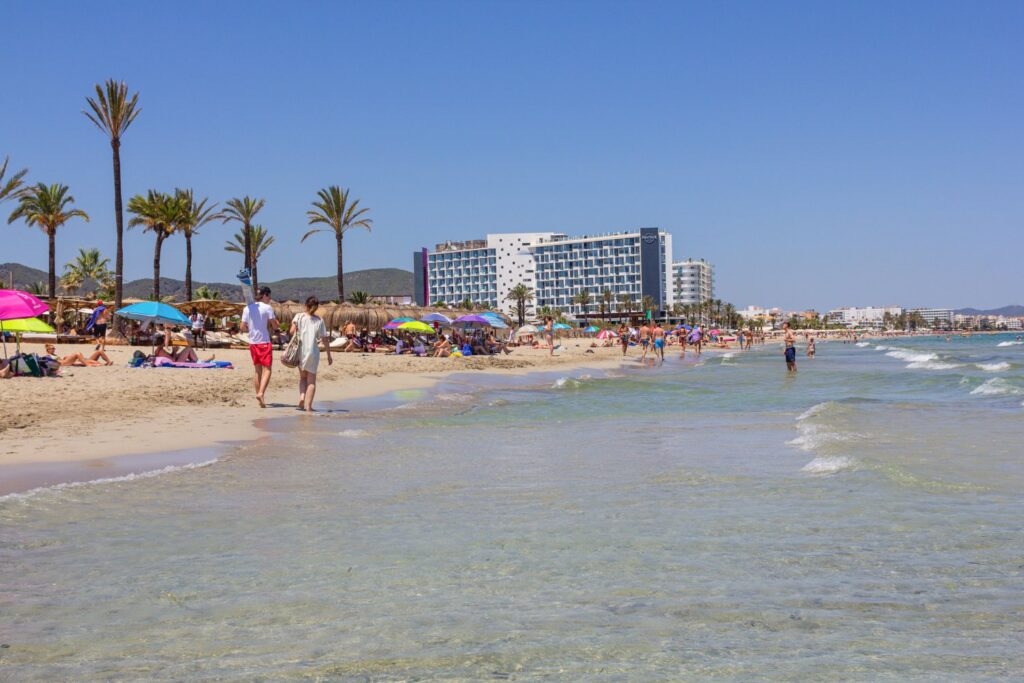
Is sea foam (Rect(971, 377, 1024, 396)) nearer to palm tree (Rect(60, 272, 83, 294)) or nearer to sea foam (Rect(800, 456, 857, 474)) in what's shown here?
sea foam (Rect(800, 456, 857, 474))

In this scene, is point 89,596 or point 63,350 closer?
point 89,596

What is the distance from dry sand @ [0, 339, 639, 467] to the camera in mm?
8766

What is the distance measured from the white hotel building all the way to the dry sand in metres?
156

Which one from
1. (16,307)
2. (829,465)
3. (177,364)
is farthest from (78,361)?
(829,465)

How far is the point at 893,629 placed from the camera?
10.9 ft

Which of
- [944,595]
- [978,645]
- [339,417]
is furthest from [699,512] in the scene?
[339,417]

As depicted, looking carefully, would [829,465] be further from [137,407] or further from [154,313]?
[154,313]

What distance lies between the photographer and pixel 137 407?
1237cm

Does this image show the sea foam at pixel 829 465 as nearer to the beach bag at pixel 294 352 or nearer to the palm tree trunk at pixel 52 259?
the beach bag at pixel 294 352

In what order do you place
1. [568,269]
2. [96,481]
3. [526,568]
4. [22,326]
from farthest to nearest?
[568,269], [22,326], [96,481], [526,568]

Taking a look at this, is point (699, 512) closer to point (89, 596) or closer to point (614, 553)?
point (614, 553)

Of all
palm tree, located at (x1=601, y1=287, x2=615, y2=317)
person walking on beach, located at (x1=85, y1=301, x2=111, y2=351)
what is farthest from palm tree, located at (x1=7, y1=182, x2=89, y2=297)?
palm tree, located at (x1=601, y1=287, x2=615, y2=317)

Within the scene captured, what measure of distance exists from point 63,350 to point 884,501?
26.5m

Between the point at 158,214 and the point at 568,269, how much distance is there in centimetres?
15255
